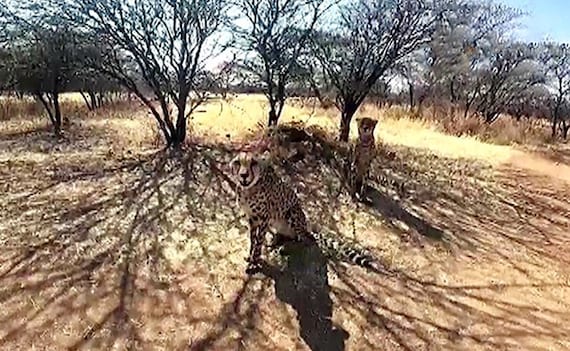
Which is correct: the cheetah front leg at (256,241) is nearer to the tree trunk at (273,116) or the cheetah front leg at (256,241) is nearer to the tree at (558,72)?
the tree trunk at (273,116)

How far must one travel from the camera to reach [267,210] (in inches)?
185

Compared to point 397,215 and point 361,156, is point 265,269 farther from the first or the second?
point 361,156

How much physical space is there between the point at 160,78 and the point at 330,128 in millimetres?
3860

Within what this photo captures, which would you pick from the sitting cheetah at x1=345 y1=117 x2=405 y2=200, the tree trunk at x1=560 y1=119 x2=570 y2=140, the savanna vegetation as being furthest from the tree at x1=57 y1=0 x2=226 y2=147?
the tree trunk at x1=560 y1=119 x2=570 y2=140

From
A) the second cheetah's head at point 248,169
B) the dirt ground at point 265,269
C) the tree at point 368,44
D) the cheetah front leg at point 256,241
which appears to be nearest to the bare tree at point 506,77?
the tree at point 368,44

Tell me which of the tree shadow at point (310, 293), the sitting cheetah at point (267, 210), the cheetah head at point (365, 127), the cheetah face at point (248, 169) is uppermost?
the cheetah head at point (365, 127)

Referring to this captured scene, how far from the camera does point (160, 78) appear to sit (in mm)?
10453

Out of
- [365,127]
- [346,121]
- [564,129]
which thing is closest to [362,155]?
[365,127]

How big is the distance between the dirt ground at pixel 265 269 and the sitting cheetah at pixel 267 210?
191mm

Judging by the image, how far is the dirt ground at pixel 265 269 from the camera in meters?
3.85

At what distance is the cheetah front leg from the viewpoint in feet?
15.3

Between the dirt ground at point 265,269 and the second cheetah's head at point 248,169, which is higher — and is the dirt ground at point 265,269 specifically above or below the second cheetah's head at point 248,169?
below

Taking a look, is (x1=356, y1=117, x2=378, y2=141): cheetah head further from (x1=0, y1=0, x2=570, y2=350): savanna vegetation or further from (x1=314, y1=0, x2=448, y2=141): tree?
(x1=314, y1=0, x2=448, y2=141): tree

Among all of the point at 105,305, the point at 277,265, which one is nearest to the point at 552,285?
the point at 277,265
